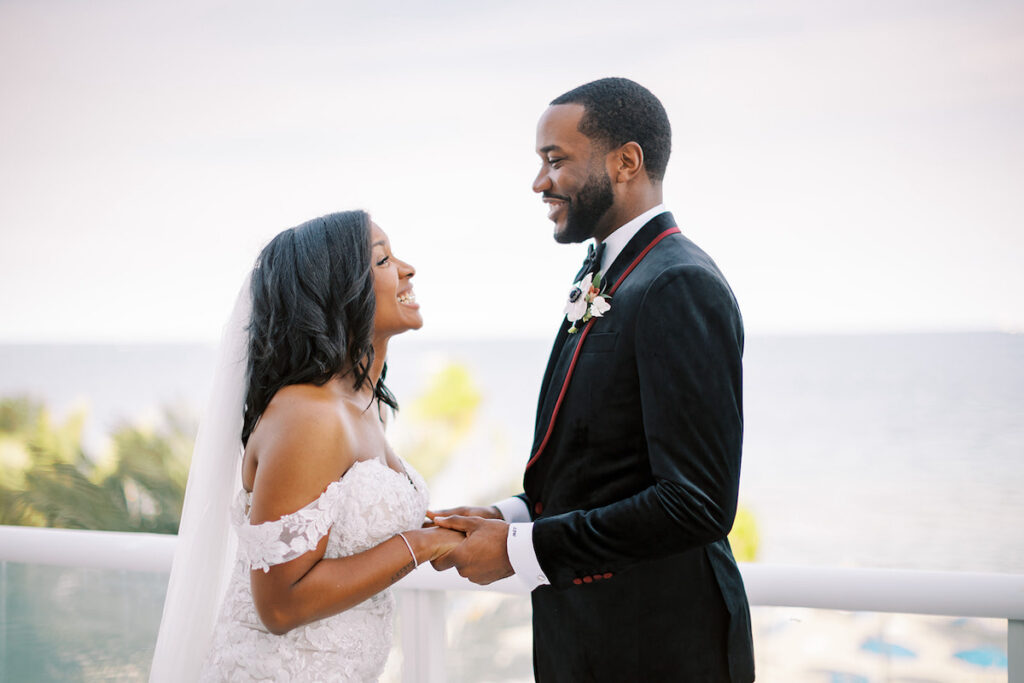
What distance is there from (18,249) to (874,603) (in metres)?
24.3

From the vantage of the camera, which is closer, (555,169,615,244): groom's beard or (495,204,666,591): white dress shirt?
(495,204,666,591): white dress shirt

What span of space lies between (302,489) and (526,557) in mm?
488

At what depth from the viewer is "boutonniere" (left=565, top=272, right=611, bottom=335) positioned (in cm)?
191

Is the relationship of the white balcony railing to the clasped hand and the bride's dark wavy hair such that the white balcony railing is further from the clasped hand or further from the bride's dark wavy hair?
the bride's dark wavy hair

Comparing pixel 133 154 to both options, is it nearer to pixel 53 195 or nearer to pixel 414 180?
pixel 53 195

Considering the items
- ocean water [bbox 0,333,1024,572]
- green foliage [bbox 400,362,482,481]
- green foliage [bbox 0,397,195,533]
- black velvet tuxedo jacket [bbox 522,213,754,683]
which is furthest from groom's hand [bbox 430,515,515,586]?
ocean water [bbox 0,333,1024,572]

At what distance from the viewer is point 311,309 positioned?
6.86 ft

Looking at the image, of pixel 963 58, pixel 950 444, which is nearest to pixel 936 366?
pixel 950 444

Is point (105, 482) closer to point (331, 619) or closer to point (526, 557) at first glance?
point (331, 619)

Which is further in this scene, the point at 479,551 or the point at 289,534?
the point at 479,551

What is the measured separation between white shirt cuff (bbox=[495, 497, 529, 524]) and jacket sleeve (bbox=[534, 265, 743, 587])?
491mm

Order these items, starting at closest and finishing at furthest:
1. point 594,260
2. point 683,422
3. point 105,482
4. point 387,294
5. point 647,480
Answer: point 683,422
point 647,480
point 594,260
point 387,294
point 105,482

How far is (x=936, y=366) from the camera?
22.0 meters

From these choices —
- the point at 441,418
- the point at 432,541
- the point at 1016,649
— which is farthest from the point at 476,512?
the point at 441,418
